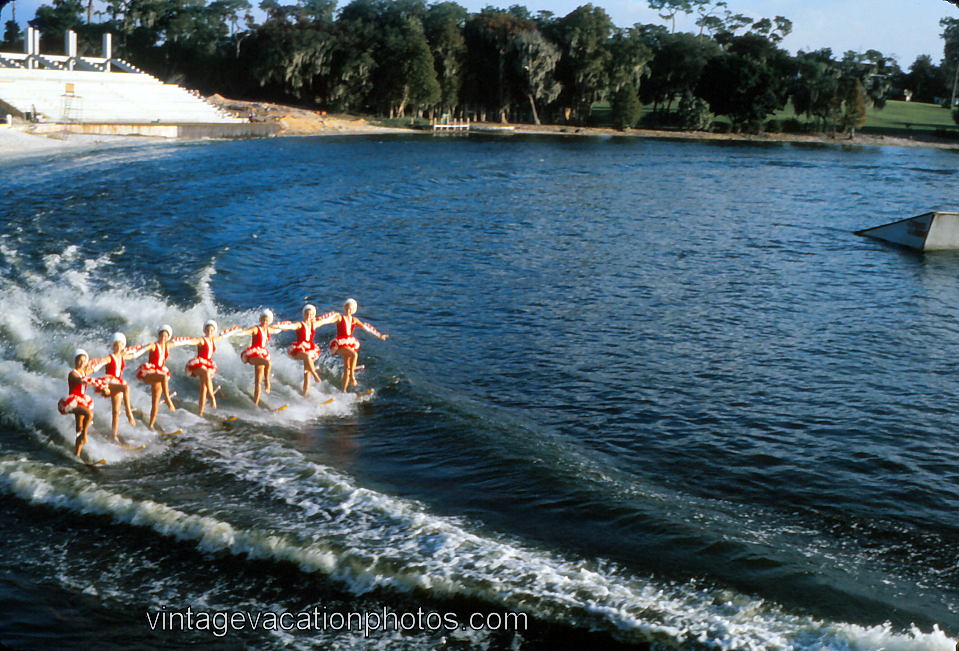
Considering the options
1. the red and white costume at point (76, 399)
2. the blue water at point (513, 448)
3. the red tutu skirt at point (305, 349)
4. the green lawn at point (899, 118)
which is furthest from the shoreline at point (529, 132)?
the red and white costume at point (76, 399)

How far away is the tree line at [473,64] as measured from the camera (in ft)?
407

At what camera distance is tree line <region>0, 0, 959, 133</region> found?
407 feet

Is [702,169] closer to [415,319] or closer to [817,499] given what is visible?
[415,319]

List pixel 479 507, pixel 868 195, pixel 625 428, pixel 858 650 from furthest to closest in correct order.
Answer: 1. pixel 868 195
2. pixel 625 428
3. pixel 479 507
4. pixel 858 650

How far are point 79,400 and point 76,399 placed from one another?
6cm

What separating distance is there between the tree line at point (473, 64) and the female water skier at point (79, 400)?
110 meters

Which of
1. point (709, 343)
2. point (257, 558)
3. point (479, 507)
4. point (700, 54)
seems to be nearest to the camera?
point (257, 558)

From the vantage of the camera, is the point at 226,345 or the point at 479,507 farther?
the point at 226,345

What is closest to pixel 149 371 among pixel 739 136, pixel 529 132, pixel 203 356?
pixel 203 356

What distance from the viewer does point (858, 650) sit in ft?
34.0

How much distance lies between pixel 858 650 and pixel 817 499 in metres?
4.36

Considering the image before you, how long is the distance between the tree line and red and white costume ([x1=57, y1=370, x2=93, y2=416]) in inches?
4322

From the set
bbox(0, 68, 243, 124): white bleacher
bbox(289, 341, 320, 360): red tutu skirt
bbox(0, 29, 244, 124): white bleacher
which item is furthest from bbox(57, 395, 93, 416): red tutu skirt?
bbox(0, 68, 243, 124): white bleacher

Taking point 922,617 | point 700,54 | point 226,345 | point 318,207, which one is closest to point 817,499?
point 922,617
